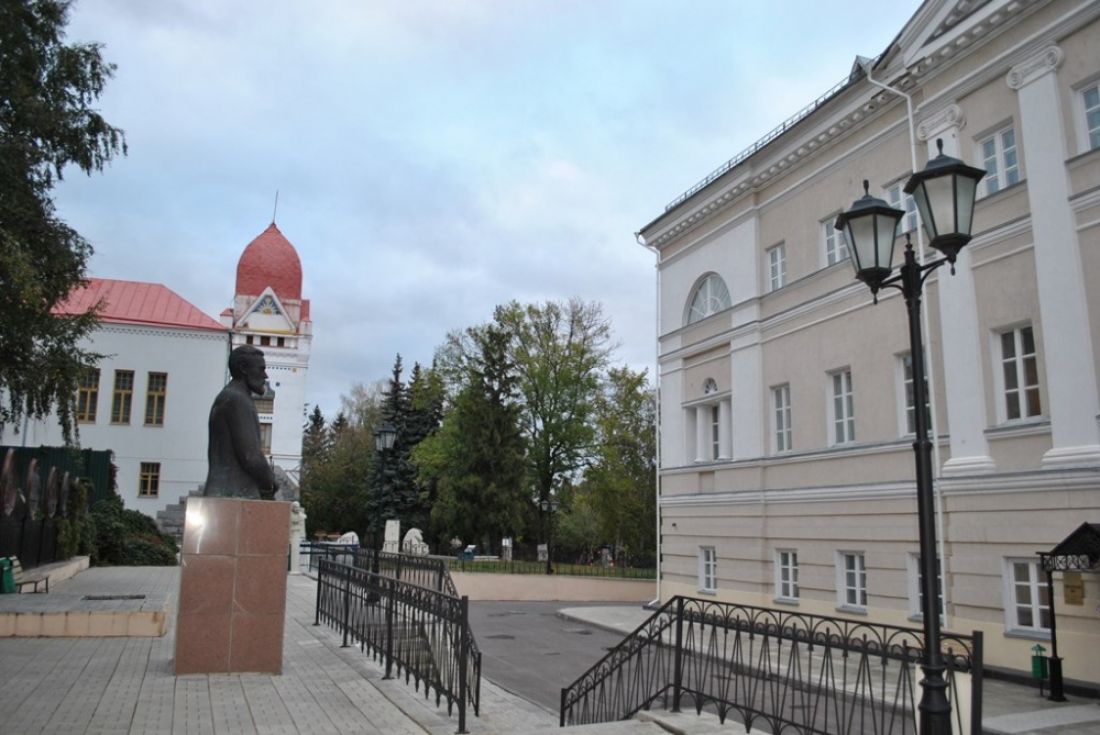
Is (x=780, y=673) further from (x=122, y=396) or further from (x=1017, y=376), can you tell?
(x=122, y=396)

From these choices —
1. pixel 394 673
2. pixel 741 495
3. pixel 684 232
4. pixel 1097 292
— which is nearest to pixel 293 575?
pixel 741 495

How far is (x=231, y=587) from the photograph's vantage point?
866cm

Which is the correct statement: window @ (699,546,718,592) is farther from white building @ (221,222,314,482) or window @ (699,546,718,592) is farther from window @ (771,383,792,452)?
white building @ (221,222,314,482)

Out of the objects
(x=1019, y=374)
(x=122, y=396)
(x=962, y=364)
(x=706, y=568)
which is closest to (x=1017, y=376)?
(x=1019, y=374)

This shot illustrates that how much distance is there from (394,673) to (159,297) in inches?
1500

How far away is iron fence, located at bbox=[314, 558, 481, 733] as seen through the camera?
7.55 m

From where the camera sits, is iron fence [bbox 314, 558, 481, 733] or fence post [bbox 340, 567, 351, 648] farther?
fence post [bbox 340, 567, 351, 648]

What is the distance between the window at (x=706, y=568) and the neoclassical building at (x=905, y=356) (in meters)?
0.09

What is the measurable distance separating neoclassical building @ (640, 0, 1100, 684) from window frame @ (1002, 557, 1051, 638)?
4cm

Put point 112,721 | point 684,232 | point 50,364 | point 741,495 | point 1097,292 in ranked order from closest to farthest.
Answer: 1. point 112,721
2. point 1097,292
3. point 50,364
4. point 741,495
5. point 684,232

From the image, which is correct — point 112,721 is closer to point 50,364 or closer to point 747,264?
point 50,364

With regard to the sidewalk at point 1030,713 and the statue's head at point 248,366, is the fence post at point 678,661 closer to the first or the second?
the sidewalk at point 1030,713

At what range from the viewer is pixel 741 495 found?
66.0 feet

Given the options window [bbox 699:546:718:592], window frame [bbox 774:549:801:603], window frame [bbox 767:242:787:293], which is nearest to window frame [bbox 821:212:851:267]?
window frame [bbox 767:242:787:293]
